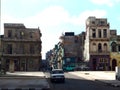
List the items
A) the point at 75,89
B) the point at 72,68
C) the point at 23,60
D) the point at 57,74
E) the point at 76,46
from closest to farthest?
1. the point at 75,89
2. the point at 57,74
3. the point at 23,60
4. the point at 72,68
5. the point at 76,46

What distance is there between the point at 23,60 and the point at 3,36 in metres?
8.40

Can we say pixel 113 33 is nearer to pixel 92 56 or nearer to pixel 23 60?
pixel 92 56

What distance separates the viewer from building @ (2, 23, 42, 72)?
4033 inches

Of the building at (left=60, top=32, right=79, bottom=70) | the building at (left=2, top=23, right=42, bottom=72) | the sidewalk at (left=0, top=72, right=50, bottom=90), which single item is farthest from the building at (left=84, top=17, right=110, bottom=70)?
the sidewalk at (left=0, top=72, right=50, bottom=90)

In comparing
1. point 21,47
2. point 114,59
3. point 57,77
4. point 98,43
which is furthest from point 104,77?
point 21,47

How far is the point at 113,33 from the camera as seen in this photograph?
111 metres

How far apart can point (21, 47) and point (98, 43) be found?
21.0m

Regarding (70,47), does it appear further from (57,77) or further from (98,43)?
(57,77)

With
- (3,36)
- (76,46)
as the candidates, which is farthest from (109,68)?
(3,36)

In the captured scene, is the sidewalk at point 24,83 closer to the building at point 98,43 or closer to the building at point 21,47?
the building at point 21,47

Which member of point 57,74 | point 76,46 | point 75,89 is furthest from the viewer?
point 76,46

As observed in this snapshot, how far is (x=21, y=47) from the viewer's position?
4107 inches

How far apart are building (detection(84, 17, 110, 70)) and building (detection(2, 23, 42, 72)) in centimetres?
1406

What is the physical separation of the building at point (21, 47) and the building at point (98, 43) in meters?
14.1
